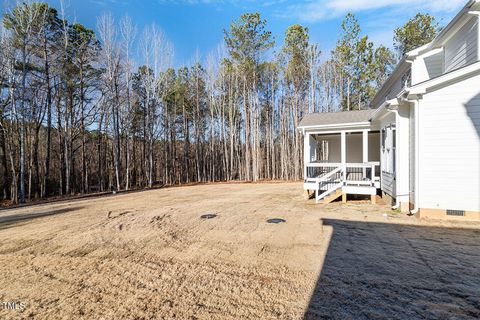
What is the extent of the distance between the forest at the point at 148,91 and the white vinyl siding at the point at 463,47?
12.2m

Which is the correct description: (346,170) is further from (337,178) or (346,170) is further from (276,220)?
(276,220)

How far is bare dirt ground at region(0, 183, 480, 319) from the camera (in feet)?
7.84

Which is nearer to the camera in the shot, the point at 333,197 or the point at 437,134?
the point at 437,134

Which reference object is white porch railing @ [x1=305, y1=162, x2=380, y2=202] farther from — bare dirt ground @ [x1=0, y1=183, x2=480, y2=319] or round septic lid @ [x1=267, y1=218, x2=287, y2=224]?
round septic lid @ [x1=267, y1=218, x2=287, y2=224]

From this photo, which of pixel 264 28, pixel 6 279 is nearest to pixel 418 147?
pixel 6 279

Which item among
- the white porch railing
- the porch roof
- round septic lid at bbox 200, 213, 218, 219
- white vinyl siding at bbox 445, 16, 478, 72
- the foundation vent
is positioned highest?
white vinyl siding at bbox 445, 16, 478, 72

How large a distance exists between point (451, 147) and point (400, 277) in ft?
13.8

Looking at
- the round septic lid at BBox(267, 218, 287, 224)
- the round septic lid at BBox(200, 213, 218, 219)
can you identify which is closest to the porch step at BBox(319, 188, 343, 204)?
the round septic lid at BBox(267, 218, 287, 224)

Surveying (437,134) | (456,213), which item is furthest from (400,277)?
(437,134)

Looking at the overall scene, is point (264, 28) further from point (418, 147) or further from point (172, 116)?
point (418, 147)

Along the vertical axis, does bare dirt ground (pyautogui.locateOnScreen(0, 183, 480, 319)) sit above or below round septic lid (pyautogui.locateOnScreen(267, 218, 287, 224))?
above

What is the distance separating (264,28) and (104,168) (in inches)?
798

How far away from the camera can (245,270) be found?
325 centimetres

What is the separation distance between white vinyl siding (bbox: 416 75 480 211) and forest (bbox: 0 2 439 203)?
620 inches
